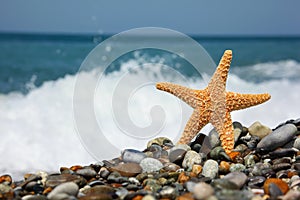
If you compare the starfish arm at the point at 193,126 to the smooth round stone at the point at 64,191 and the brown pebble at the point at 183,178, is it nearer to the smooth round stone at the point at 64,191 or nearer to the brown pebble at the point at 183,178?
the brown pebble at the point at 183,178

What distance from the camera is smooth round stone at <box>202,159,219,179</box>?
3.23 meters

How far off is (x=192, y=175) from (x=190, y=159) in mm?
289

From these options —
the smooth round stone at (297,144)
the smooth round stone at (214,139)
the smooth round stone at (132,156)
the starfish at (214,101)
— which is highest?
the starfish at (214,101)

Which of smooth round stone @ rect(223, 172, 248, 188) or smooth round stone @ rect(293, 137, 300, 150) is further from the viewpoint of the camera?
smooth round stone @ rect(293, 137, 300, 150)

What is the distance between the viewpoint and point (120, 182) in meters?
3.17

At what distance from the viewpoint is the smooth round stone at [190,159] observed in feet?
11.3

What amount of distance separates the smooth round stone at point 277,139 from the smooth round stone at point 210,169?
609 millimetres

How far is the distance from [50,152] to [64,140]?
793mm


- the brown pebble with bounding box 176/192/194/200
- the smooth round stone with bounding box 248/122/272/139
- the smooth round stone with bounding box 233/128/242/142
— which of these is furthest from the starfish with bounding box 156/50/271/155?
the brown pebble with bounding box 176/192/194/200

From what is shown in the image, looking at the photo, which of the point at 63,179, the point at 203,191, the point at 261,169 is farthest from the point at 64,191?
the point at 261,169

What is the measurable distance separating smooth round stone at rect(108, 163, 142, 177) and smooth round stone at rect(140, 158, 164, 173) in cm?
5

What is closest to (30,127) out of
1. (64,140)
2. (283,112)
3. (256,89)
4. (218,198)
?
(64,140)

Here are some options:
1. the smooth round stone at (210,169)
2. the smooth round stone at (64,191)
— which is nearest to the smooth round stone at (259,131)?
the smooth round stone at (210,169)

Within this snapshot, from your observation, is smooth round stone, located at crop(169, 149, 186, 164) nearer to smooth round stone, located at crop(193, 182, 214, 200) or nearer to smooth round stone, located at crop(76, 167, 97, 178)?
smooth round stone, located at crop(76, 167, 97, 178)
